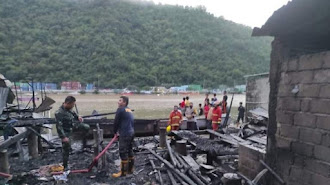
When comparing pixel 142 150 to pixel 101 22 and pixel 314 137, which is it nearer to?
pixel 314 137

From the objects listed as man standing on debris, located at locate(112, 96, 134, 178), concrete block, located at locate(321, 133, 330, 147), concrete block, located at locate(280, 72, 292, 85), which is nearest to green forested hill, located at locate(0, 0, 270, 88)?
man standing on debris, located at locate(112, 96, 134, 178)

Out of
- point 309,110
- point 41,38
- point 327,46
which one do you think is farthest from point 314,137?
point 41,38

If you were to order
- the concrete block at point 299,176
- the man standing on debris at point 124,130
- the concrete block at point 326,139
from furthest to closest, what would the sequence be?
the man standing on debris at point 124,130 < the concrete block at point 299,176 < the concrete block at point 326,139

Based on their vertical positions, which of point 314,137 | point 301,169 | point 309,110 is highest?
point 309,110

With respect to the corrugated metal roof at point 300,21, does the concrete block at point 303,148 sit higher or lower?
lower

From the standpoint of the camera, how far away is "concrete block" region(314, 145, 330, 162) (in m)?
3.67

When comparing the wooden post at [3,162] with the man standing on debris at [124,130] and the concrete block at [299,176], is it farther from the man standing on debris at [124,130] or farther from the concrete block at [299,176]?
the concrete block at [299,176]

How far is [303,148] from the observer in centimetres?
411

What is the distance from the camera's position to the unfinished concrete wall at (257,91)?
1664 centimetres

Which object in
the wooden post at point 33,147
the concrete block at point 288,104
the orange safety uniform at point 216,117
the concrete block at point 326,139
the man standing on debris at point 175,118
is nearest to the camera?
the concrete block at point 326,139

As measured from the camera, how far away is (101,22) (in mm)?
86125

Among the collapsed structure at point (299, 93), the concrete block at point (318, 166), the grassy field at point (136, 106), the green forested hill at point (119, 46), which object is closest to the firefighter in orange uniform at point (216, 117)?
the collapsed structure at point (299, 93)

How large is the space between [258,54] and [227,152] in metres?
87.5

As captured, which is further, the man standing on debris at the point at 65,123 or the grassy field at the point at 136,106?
the grassy field at the point at 136,106
